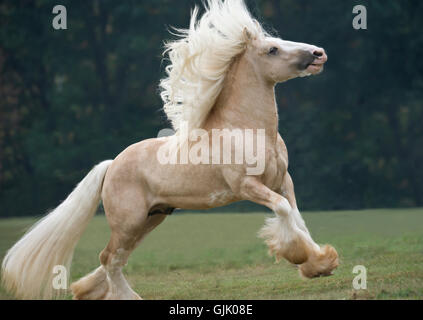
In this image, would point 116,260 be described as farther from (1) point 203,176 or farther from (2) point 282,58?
(2) point 282,58

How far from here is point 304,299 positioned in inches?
156

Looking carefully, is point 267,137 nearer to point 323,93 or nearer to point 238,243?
point 238,243

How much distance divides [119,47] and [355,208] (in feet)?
18.4

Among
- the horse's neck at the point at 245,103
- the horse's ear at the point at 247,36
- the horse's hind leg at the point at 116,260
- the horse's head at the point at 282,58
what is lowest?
the horse's hind leg at the point at 116,260

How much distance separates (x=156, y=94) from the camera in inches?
484

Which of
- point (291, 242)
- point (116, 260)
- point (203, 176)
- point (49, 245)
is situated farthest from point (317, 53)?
point (49, 245)

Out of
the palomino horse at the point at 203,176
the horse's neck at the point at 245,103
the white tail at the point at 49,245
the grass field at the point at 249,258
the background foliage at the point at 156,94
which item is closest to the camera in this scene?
the palomino horse at the point at 203,176

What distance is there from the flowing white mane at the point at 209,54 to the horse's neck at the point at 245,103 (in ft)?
0.17

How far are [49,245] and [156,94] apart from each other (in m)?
8.24

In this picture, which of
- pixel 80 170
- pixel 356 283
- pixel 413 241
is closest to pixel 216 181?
pixel 356 283

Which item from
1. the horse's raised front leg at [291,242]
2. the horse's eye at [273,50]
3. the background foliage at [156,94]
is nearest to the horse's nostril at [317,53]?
the horse's eye at [273,50]

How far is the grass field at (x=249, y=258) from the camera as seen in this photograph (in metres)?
4.38

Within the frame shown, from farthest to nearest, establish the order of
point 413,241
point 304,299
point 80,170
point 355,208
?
point 80,170, point 355,208, point 413,241, point 304,299

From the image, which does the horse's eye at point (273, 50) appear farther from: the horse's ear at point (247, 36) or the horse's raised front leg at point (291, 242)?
the horse's raised front leg at point (291, 242)
